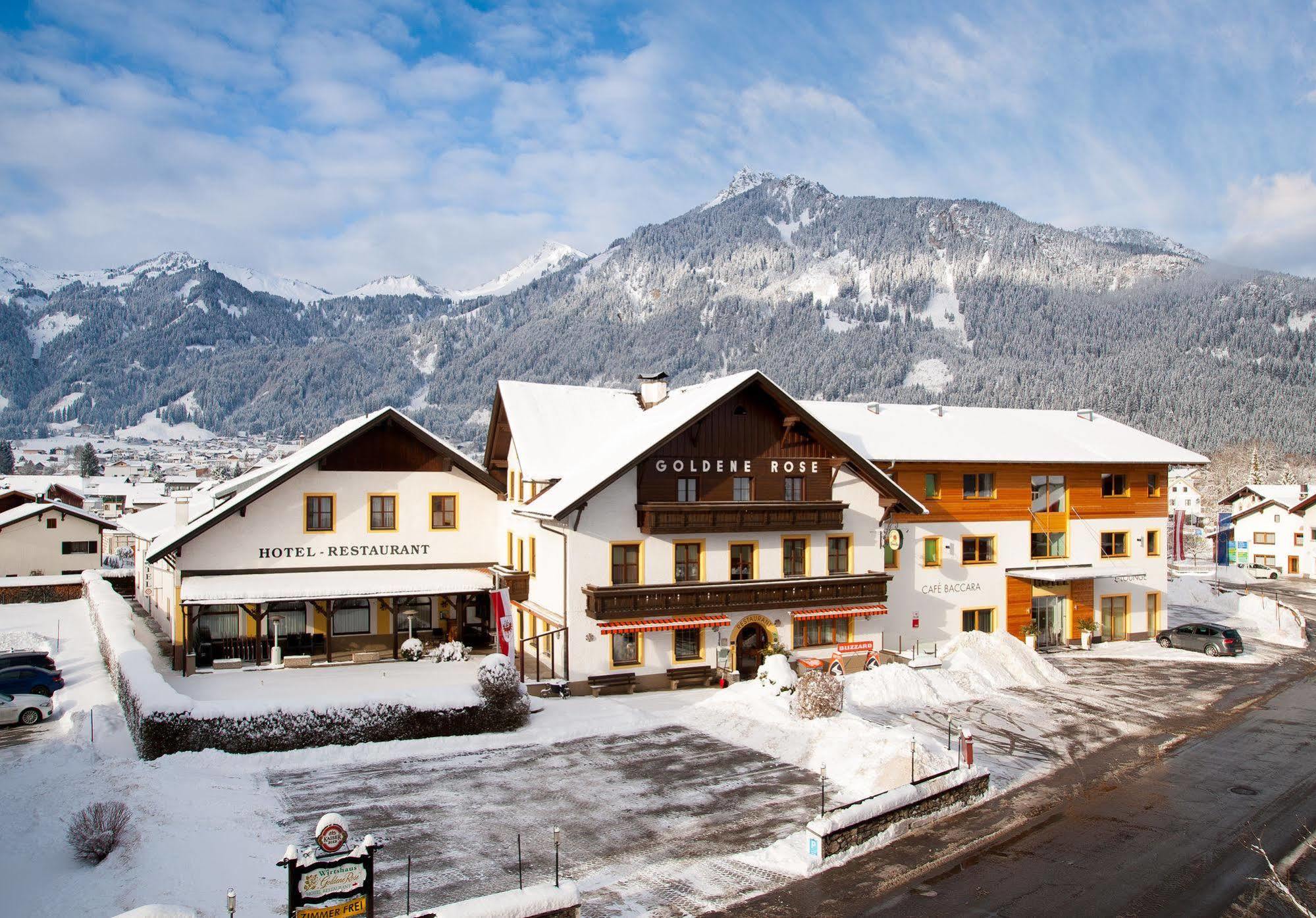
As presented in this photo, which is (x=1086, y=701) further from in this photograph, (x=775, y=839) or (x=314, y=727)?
(x=314, y=727)

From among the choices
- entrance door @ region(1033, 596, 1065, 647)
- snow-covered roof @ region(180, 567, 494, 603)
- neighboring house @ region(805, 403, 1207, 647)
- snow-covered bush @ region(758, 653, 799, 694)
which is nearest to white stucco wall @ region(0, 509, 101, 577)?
snow-covered roof @ region(180, 567, 494, 603)

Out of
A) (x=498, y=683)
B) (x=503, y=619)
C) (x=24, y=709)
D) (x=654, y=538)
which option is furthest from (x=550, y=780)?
(x=24, y=709)

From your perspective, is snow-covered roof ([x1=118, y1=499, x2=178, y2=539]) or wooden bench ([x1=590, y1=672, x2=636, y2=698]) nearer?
wooden bench ([x1=590, y1=672, x2=636, y2=698])

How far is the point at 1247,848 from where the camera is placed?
18.4 metres

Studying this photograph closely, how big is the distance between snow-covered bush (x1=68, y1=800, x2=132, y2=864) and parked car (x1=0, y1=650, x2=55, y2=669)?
17.8 meters

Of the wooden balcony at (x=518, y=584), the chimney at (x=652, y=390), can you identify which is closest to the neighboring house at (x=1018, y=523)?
the chimney at (x=652, y=390)

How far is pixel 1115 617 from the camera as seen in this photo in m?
45.7

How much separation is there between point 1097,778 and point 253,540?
96.7 ft

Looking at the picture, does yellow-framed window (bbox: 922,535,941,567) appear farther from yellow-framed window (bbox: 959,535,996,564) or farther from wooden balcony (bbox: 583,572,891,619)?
wooden balcony (bbox: 583,572,891,619)

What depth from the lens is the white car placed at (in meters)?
26.6

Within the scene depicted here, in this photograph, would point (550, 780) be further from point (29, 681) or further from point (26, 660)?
point (26, 660)

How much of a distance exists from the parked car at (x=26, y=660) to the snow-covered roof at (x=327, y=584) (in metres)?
5.20

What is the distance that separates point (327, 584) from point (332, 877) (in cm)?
2390

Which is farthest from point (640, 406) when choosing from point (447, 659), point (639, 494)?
point (447, 659)
